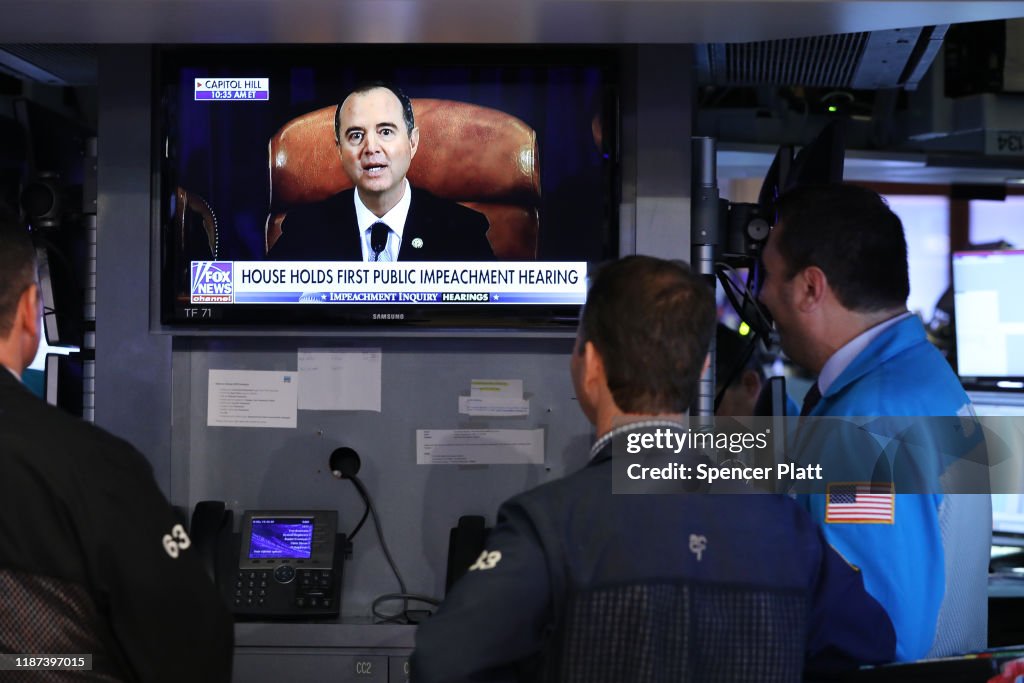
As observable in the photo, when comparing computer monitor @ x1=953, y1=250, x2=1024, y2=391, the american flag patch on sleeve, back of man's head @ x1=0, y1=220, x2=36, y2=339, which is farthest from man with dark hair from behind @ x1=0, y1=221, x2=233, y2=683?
computer monitor @ x1=953, y1=250, x2=1024, y2=391

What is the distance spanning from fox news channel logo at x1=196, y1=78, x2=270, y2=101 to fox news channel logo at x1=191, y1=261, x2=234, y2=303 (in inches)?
16.9

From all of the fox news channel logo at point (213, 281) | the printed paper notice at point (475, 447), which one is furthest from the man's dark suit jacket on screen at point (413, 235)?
the printed paper notice at point (475, 447)

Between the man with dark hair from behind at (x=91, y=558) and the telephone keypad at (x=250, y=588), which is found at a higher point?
the man with dark hair from behind at (x=91, y=558)

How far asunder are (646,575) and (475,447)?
4.34 feet

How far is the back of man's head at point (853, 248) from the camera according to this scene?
7.31ft

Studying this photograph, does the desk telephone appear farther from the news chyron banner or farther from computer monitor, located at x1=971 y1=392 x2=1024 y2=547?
computer monitor, located at x1=971 y1=392 x2=1024 y2=547

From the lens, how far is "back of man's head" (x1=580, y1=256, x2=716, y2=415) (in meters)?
1.68

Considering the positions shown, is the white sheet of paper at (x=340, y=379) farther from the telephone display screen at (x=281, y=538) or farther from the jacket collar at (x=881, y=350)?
the jacket collar at (x=881, y=350)

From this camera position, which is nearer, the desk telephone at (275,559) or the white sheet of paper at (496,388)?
the desk telephone at (275,559)

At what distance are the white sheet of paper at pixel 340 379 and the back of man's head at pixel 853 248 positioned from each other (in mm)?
1163

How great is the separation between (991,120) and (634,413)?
2989mm

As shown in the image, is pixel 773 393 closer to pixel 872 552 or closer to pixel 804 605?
pixel 872 552

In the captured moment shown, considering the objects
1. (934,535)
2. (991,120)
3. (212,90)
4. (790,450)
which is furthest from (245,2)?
(991,120)

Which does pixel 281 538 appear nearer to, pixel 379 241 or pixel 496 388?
pixel 496 388
